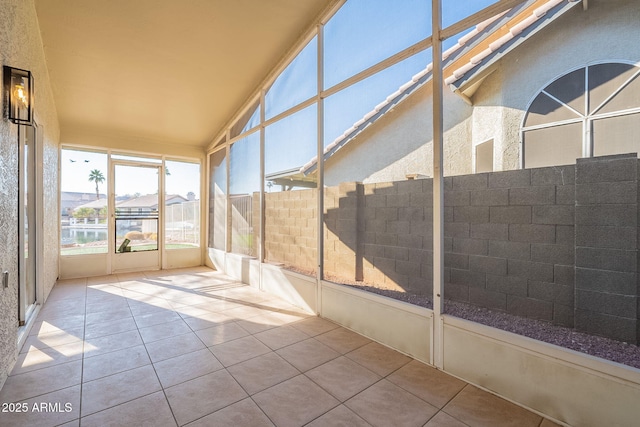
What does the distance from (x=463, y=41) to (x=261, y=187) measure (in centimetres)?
296

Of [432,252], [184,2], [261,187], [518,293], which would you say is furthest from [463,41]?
[261,187]

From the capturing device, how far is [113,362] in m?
2.23

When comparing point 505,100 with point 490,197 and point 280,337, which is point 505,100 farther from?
point 280,337

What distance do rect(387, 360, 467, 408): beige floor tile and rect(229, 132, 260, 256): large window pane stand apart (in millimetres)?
2817

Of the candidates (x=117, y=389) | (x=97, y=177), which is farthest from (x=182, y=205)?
(x=117, y=389)

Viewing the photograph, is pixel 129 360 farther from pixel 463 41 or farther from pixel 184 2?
pixel 463 41

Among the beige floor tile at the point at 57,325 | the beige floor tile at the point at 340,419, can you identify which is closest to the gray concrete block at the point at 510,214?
the beige floor tile at the point at 340,419

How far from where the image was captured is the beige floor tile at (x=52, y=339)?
2469mm

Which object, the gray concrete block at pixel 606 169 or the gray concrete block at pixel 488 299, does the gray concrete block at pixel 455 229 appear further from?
the gray concrete block at pixel 606 169

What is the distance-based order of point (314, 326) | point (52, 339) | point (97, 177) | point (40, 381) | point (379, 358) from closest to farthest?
point (40, 381) → point (379, 358) → point (52, 339) → point (314, 326) → point (97, 177)

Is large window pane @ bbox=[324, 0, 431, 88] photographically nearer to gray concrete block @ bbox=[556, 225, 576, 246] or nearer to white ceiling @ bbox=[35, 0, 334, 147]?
white ceiling @ bbox=[35, 0, 334, 147]

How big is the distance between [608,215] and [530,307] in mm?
713

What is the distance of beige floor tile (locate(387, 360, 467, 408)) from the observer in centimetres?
185

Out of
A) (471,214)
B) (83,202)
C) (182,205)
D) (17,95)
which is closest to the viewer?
(17,95)
